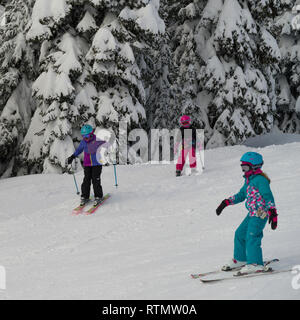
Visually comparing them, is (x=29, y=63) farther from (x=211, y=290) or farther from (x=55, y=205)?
(x=211, y=290)

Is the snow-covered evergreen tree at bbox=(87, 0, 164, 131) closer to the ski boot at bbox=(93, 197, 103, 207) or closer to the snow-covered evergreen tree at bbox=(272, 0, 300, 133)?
the ski boot at bbox=(93, 197, 103, 207)

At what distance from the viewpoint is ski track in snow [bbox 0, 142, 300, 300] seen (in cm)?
541

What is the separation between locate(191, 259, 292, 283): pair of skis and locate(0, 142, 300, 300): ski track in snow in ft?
0.34

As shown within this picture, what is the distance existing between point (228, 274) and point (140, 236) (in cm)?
279

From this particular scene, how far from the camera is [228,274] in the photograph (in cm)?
534

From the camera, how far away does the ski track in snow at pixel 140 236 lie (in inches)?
213

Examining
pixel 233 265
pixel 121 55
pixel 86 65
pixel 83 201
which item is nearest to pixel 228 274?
pixel 233 265

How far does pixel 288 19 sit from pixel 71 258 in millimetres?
20074

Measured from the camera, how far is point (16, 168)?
17750mm

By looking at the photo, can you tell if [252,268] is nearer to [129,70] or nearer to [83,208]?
[83,208]

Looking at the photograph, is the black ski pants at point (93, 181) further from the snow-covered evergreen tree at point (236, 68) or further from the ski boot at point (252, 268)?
the snow-covered evergreen tree at point (236, 68)

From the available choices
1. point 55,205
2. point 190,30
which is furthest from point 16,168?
point 190,30

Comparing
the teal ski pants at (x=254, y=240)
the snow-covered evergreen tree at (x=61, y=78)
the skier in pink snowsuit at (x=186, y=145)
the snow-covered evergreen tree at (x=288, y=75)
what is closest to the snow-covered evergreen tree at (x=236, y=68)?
the snow-covered evergreen tree at (x=288, y=75)

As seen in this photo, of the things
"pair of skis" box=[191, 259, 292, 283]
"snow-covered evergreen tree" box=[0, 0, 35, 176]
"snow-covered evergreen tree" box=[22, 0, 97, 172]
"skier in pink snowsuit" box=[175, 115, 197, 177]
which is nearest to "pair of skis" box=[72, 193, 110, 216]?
"skier in pink snowsuit" box=[175, 115, 197, 177]
